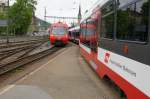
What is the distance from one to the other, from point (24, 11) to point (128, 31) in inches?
3455

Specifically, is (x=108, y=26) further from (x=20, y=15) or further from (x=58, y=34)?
(x=20, y=15)

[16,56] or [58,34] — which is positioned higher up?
[58,34]

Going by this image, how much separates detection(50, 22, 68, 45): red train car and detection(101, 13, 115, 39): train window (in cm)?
3072

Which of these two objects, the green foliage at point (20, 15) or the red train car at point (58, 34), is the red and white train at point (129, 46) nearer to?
the red train car at point (58, 34)

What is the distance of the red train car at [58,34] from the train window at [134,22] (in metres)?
33.8

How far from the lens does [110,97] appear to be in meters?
9.81

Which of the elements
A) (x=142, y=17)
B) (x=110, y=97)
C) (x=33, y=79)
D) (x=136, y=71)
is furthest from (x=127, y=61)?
(x=33, y=79)

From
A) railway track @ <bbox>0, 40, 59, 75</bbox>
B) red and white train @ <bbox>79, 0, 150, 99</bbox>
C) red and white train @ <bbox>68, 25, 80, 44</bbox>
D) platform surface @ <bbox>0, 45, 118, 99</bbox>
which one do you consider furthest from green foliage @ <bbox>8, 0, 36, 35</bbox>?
red and white train @ <bbox>79, 0, 150, 99</bbox>

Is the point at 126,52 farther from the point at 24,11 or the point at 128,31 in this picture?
the point at 24,11

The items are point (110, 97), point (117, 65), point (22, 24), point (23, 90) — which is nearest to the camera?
point (117, 65)

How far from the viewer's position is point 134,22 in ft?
22.4

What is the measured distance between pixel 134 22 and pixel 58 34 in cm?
3595

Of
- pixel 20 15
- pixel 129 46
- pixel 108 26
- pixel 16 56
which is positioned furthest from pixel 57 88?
pixel 20 15

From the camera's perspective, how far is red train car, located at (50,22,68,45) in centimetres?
4206
